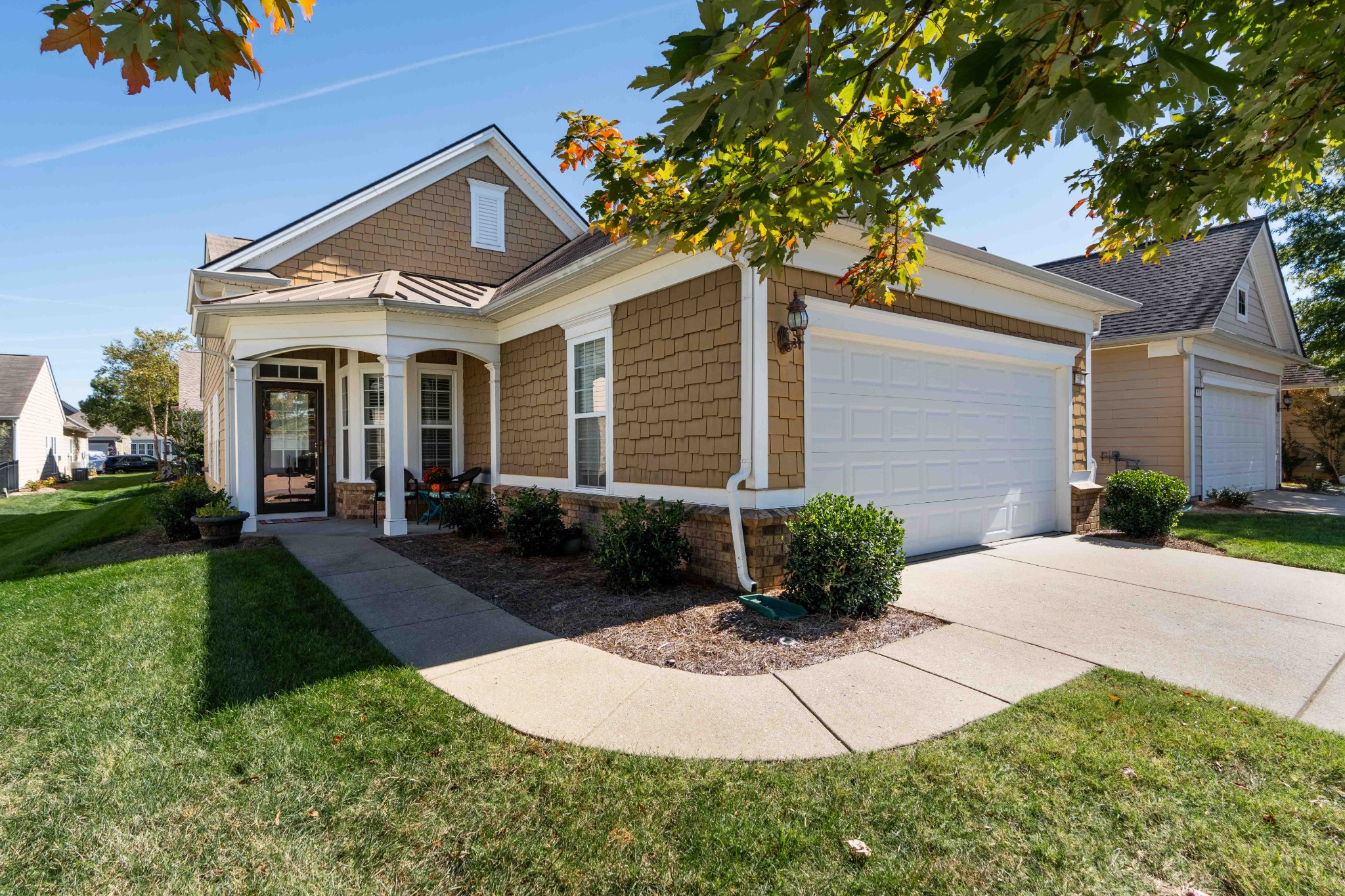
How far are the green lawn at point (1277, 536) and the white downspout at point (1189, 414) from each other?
1338 millimetres

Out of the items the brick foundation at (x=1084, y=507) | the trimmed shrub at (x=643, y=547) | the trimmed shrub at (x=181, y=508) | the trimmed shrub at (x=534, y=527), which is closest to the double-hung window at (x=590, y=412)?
the trimmed shrub at (x=534, y=527)

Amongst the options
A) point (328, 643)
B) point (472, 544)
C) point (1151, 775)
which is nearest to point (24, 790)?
point (328, 643)

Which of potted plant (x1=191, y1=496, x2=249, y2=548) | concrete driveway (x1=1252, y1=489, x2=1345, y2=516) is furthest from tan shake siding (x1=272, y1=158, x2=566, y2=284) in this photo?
concrete driveway (x1=1252, y1=489, x2=1345, y2=516)

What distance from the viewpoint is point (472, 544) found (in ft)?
27.5

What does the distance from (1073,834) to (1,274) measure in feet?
70.9

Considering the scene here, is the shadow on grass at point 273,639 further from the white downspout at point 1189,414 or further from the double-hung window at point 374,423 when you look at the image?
the white downspout at point 1189,414

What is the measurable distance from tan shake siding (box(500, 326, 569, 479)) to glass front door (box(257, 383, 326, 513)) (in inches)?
161

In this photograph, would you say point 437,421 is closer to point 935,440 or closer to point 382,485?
point 382,485

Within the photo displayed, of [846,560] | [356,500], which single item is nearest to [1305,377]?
[846,560]

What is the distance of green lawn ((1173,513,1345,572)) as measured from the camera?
6.95 meters

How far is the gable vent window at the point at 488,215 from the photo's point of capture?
40.3 feet

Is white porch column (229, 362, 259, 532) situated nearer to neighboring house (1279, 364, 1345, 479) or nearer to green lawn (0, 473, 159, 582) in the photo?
green lawn (0, 473, 159, 582)

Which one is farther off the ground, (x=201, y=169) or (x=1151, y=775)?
(x=201, y=169)

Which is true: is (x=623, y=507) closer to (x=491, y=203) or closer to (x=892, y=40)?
(x=892, y=40)
